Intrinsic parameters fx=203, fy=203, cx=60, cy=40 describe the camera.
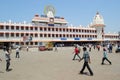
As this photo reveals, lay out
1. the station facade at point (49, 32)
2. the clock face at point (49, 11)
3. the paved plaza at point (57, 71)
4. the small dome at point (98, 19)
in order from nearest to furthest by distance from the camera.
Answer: the paved plaza at point (57, 71) < the station facade at point (49, 32) < the clock face at point (49, 11) < the small dome at point (98, 19)

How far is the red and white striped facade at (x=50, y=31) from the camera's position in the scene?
62.0 meters

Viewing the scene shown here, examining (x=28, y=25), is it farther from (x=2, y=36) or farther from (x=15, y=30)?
(x=2, y=36)

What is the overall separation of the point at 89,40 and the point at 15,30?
31.5 m

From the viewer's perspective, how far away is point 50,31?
7100 centimetres

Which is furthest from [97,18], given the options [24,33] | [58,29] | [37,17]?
[24,33]

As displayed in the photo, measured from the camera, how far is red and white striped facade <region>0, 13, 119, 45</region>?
62.0 meters

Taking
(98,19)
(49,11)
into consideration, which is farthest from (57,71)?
(98,19)

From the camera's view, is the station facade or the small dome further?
the small dome

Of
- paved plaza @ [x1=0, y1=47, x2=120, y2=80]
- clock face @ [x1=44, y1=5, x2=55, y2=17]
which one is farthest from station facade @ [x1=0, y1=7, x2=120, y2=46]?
paved plaza @ [x1=0, y1=47, x2=120, y2=80]

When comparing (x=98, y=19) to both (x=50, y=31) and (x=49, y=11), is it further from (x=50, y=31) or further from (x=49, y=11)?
(x=50, y=31)

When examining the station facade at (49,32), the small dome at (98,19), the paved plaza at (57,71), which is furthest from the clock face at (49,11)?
the paved plaza at (57,71)

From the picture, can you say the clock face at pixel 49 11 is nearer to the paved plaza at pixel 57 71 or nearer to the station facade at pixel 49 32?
the station facade at pixel 49 32

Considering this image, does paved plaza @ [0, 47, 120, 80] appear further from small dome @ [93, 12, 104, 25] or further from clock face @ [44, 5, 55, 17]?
small dome @ [93, 12, 104, 25]

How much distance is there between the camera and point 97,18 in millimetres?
88688
